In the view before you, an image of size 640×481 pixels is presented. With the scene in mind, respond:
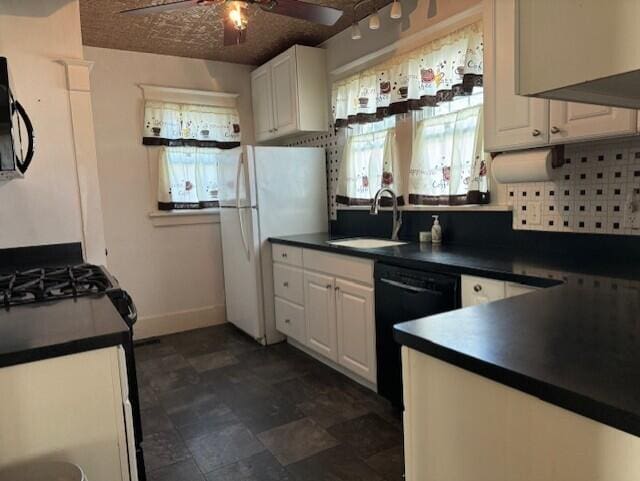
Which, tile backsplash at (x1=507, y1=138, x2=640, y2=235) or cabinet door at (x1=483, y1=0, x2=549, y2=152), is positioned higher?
cabinet door at (x1=483, y1=0, x2=549, y2=152)

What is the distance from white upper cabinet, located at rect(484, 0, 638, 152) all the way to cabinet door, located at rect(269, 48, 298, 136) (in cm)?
182

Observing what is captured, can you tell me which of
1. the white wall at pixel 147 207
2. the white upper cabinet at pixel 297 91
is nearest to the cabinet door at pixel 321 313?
the white upper cabinet at pixel 297 91

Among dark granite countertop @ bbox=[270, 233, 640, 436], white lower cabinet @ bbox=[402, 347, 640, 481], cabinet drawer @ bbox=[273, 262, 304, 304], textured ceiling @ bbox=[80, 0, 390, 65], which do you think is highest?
textured ceiling @ bbox=[80, 0, 390, 65]

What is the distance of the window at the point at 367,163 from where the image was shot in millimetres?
3158

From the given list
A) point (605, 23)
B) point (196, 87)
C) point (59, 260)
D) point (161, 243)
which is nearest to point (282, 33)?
point (196, 87)

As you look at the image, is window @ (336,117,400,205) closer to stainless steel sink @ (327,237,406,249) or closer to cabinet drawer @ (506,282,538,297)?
stainless steel sink @ (327,237,406,249)

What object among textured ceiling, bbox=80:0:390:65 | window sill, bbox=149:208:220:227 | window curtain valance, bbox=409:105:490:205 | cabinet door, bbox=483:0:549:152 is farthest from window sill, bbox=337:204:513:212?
window sill, bbox=149:208:220:227

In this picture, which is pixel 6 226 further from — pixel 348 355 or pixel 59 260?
pixel 348 355

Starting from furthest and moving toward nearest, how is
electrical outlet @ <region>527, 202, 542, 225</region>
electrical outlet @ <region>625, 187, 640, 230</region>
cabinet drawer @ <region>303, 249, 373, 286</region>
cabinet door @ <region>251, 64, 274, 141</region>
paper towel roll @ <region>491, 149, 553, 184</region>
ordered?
cabinet door @ <region>251, 64, 274, 141</region>
cabinet drawer @ <region>303, 249, 373, 286</region>
electrical outlet @ <region>527, 202, 542, 225</region>
paper towel roll @ <region>491, 149, 553, 184</region>
electrical outlet @ <region>625, 187, 640, 230</region>

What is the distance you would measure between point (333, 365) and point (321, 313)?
382 millimetres

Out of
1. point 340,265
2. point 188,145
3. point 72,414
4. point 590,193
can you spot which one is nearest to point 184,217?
point 188,145

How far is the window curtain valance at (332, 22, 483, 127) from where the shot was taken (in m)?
2.44

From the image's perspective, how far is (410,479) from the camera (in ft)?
3.53

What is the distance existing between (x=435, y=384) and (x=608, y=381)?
0.34m
